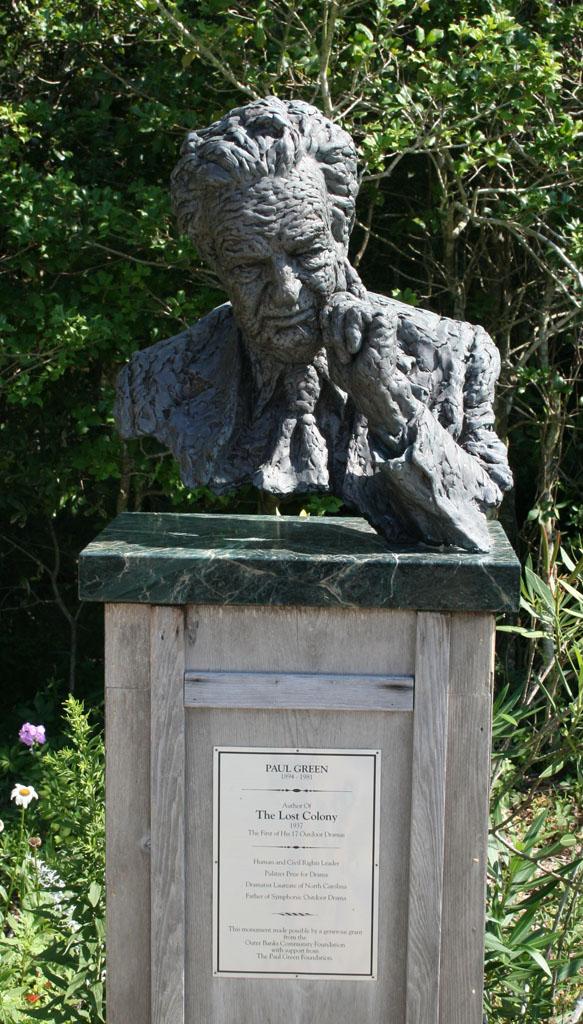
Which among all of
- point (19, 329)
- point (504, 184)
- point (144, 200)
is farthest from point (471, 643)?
point (504, 184)

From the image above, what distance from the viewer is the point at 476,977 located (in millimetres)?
2482

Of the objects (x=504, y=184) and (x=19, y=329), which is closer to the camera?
(x=19, y=329)

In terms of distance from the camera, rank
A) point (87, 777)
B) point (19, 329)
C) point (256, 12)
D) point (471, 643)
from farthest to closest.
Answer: point (19, 329), point (256, 12), point (87, 777), point (471, 643)

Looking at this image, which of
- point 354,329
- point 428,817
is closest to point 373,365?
point 354,329

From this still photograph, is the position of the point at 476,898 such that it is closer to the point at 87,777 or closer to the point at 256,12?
the point at 87,777

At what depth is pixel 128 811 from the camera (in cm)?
246

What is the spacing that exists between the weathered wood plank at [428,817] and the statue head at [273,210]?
700 mm

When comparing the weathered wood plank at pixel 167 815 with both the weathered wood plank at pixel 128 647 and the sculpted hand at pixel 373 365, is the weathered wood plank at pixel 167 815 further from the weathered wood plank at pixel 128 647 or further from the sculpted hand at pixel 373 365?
the sculpted hand at pixel 373 365

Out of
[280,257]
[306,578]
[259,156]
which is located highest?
[259,156]

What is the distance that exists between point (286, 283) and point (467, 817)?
3.76 ft

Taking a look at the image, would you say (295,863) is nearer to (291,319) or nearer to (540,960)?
(540,960)

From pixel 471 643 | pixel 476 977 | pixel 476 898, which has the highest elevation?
pixel 471 643

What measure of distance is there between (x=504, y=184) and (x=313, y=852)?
3.20 meters

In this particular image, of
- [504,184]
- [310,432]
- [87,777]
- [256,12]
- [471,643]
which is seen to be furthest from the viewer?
[504,184]
